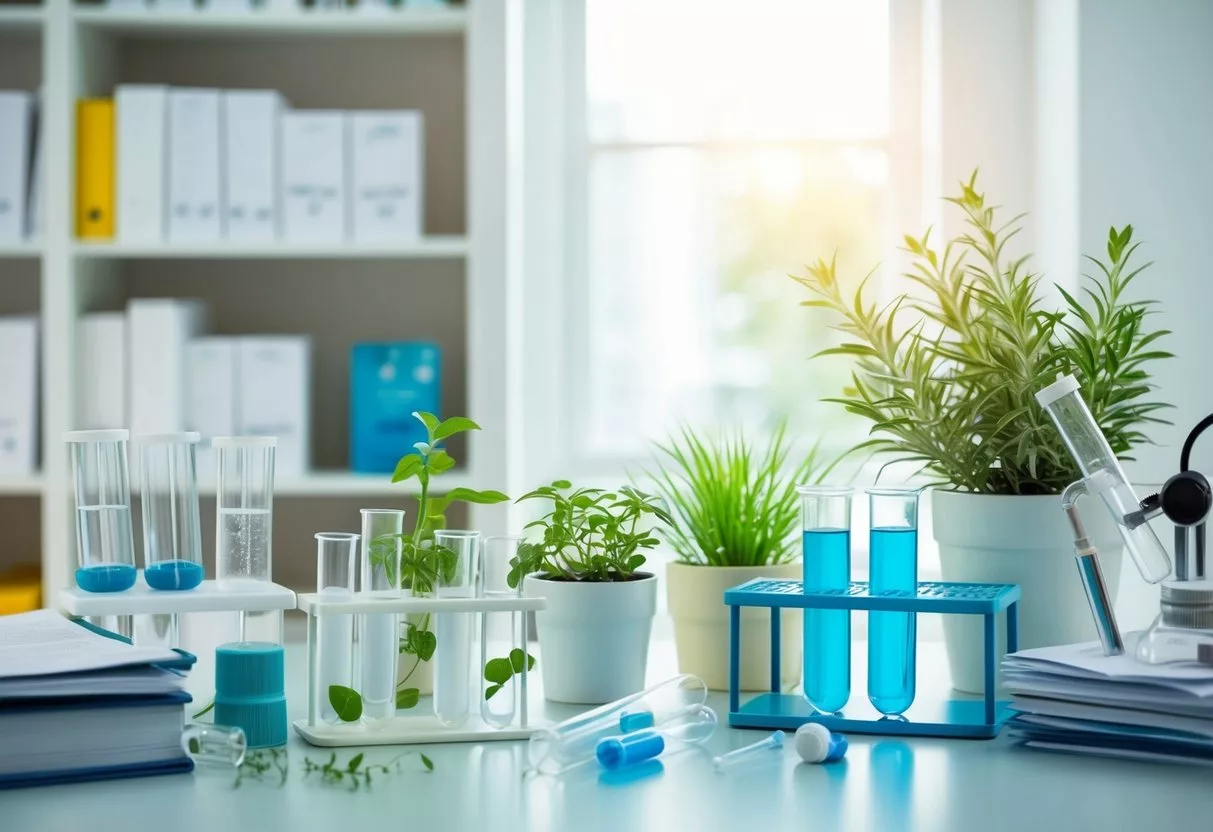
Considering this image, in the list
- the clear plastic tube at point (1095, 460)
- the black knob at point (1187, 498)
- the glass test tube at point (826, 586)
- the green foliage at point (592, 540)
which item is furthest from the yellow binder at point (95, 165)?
the black knob at point (1187, 498)

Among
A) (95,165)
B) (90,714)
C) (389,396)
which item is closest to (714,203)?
(389,396)

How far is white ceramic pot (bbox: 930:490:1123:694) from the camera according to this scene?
4.31ft

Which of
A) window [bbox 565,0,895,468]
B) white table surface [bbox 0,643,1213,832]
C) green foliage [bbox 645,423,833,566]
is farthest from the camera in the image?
window [bbox 565,0,895,468]

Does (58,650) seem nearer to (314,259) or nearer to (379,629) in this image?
(379,629)

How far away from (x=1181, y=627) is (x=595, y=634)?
55 cm

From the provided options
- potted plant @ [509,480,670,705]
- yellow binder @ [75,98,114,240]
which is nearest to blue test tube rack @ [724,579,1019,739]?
potted plant @ [509,480,670,705]

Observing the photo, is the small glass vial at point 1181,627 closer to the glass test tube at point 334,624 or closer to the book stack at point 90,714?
the glass test tube at point 334,624

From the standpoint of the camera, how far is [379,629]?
1127mm

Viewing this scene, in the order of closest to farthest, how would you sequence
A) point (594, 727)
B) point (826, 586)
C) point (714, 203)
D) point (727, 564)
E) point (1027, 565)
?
point (594, 727), point (826, 586), point (1027, 565), point (727, 564), point (714, 203)

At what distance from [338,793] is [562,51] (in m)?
1.73

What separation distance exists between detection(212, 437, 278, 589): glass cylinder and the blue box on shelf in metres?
1.04

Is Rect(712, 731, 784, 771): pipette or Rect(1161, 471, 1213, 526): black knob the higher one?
Rect(1161, 471, 1213, 526): black knob

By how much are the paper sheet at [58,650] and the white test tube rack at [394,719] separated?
0.13 meters

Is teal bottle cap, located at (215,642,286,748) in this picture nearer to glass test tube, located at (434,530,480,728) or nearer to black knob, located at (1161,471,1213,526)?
glass test tube, located at (434,530,480,728)
